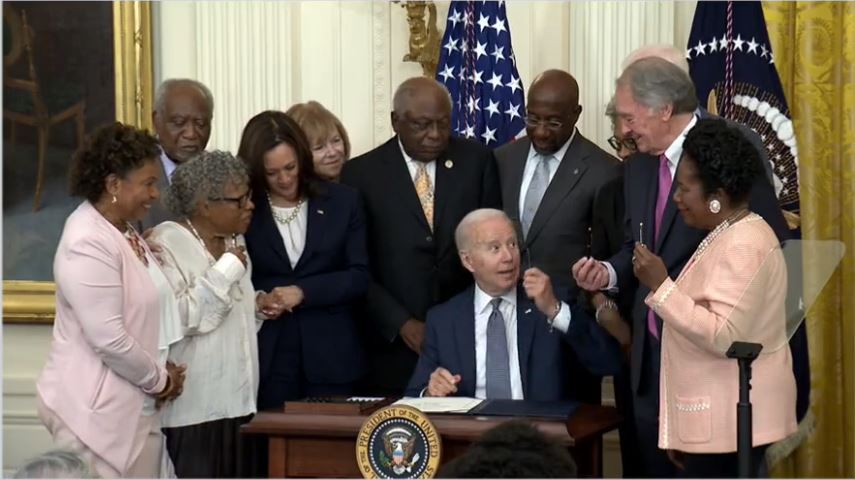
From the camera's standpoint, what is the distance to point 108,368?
454cm

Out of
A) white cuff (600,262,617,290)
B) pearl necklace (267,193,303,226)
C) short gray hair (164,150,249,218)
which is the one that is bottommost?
white cuff (600,262,617,290)

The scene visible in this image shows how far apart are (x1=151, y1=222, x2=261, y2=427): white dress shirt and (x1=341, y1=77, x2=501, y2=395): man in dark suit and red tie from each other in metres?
0.68

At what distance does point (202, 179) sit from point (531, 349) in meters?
1.33

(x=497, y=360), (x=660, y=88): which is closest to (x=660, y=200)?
(x=660, y=88)

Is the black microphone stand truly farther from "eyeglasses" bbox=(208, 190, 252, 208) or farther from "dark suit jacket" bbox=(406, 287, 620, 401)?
"eyeglasses" bbox=(208, 190, 252, 208)

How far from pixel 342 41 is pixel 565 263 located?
6.92 feet

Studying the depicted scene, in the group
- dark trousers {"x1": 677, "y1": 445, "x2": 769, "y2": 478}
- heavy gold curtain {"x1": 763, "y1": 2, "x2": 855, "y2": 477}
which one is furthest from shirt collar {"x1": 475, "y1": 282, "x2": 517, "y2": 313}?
heavy gold curtain {"x1": 763, "y1": 2, "x2": 855, "y2": 477}

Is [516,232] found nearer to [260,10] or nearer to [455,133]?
[455,133]

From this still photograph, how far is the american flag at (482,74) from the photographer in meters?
6.34

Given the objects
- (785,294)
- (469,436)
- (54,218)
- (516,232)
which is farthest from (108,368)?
(54,218)

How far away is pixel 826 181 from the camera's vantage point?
605 cm

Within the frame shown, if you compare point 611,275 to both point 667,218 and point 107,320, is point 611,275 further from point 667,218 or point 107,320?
point 107,320

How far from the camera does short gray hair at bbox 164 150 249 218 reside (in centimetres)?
488

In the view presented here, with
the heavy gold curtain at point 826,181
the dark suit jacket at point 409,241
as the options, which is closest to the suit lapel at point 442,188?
the dark suit jacket at point 409,241
